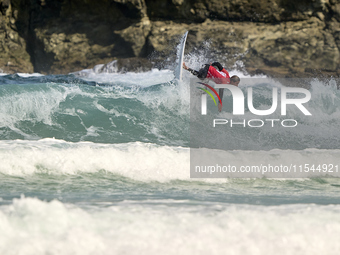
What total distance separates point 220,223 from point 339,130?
5.79m

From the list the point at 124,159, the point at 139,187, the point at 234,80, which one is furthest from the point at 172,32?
the point at 139,187

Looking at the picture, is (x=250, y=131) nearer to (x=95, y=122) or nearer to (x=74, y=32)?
(x=95, y=122)

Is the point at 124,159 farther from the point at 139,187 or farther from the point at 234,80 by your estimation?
the point at 234,80

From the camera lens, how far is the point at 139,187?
3.46 metres

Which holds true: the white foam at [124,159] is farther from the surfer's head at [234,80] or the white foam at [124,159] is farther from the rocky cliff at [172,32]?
the rocky cliff at [172,32]

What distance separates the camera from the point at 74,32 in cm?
1814

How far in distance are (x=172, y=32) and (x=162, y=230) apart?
640 inches

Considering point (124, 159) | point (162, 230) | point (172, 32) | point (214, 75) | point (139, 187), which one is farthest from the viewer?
point (172, 32)

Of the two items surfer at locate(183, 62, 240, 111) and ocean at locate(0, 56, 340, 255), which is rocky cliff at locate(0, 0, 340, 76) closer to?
ocean at locate(0, 56, 340, 255)

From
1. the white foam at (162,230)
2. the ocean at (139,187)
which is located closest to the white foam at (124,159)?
the ocean at (139,187)

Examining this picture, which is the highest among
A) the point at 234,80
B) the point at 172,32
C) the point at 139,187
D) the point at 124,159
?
the point at 172,32

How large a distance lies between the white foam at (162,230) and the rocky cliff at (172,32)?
15300 millimetres

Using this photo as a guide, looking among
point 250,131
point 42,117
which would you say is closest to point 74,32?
point 42,117

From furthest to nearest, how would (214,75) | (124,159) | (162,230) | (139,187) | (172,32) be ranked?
1. (172,32)
2. (214,75)
3. (124,159)
4. (139,187)
5. (162,230)
